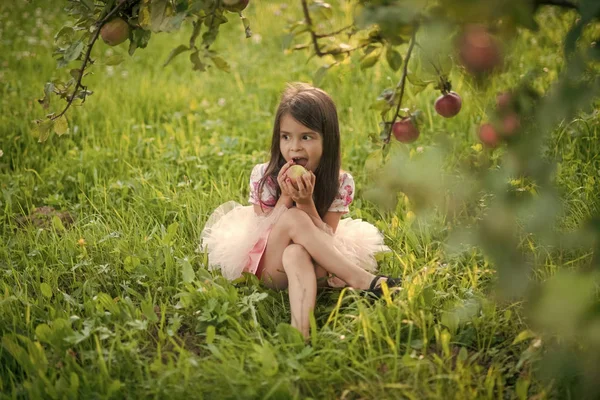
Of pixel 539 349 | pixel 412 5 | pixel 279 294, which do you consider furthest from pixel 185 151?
pixel 412 5

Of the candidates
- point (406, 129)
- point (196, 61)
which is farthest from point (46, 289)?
point (406, 129)

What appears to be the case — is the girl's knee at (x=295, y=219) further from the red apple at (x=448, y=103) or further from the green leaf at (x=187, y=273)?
the red apple at (x=448, y=103)

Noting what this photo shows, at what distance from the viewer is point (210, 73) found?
16.7 ft

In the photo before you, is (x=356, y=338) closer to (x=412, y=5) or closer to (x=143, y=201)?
(x=412, y=5)

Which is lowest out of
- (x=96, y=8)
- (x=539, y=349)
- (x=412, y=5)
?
(x=539, y=349)

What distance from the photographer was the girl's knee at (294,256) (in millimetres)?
2375

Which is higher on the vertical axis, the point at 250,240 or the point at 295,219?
the point at 295,219

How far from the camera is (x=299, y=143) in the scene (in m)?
2.63

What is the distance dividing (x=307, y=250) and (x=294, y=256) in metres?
0.07

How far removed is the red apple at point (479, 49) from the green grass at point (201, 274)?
5.5 inches

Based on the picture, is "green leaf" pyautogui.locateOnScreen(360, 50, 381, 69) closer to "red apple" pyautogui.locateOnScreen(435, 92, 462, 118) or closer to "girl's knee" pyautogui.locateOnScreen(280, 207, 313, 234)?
"red apple" pyautogui.locateOnScreen(435, 92, 462, 118)

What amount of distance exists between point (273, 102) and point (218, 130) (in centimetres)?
57

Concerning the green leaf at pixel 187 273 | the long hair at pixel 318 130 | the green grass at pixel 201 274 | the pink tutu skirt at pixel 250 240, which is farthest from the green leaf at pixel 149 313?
the long hair at pixel 318 130

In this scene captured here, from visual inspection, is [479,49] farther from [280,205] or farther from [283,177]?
[280,205]
